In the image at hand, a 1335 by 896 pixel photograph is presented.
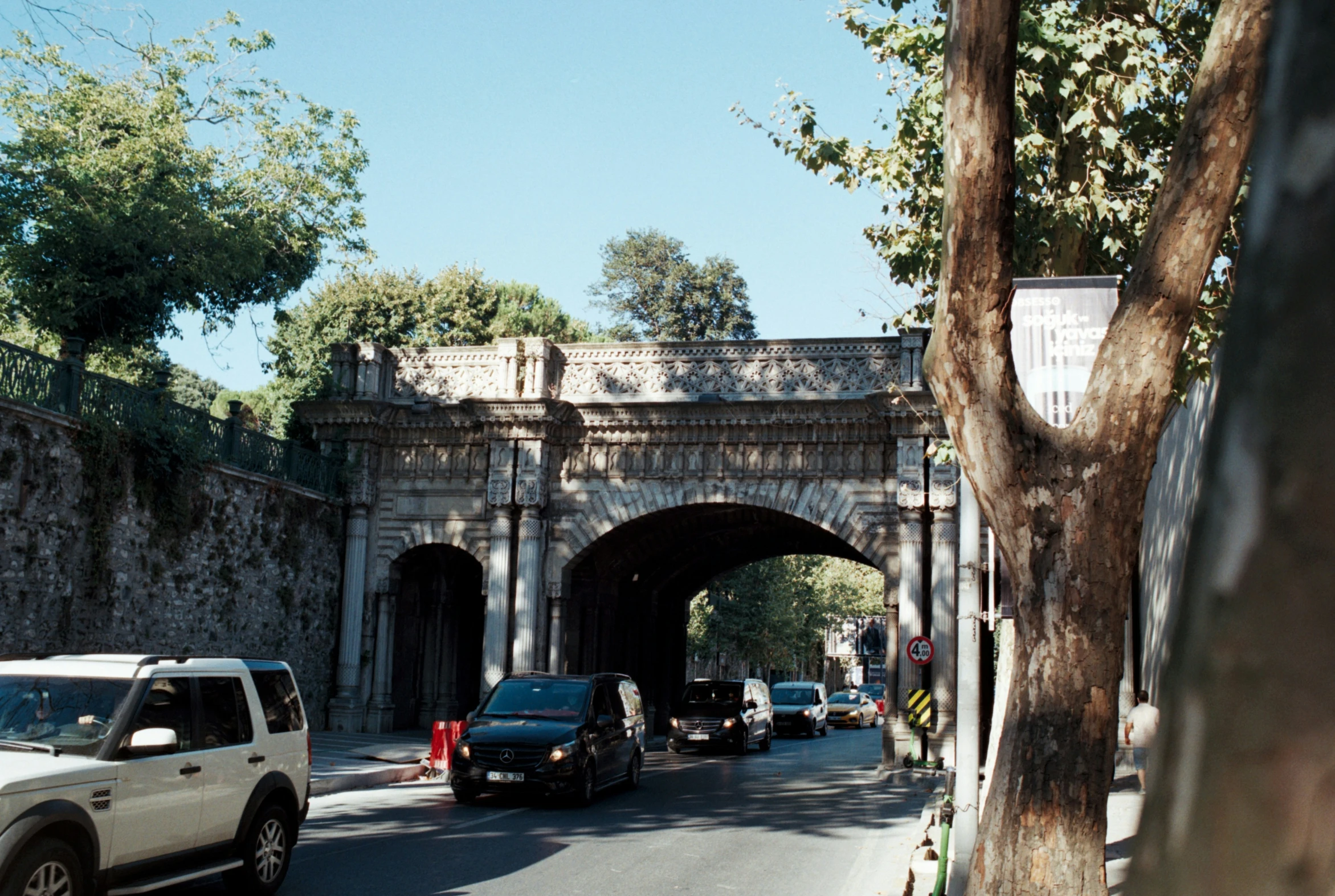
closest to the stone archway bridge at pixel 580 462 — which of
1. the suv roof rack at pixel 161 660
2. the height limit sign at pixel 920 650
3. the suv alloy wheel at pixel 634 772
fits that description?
the height limit sign at pixel 920 650

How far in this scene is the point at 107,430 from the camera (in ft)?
62.4

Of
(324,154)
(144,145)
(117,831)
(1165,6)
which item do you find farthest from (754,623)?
(117,831)

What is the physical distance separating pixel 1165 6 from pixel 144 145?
17413 mm

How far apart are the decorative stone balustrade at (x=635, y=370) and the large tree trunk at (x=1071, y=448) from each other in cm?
1887

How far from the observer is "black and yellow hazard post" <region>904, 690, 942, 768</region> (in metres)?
22.7

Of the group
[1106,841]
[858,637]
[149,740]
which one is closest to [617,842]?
[1106,841]

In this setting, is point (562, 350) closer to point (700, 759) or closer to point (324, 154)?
point (324, 154)

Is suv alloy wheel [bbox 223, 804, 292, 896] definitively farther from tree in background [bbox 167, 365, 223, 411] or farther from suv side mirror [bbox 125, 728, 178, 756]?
tree in background [bbox 167, 365, 223, 411]

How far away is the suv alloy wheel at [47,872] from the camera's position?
6.48 m

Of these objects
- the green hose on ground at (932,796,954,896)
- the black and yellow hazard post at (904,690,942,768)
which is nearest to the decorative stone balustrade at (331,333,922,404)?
the black and yellow hazard post at (904,690,942,768)

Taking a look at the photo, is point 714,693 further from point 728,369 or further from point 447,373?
point 447,373

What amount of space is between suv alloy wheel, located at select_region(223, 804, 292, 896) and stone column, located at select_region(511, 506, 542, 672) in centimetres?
1743

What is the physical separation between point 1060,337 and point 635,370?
19.8 meters

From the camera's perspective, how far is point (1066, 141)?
13453 mm
